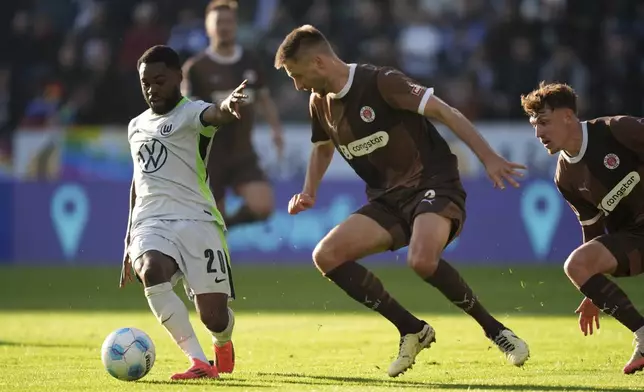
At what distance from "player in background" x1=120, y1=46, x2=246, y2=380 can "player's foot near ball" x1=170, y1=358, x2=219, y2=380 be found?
0.7 inches

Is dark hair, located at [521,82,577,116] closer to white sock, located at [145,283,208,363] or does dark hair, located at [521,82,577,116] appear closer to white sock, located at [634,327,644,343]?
white sock, located at [634,327,644,343]

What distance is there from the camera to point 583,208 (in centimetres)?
738

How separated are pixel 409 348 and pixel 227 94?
589 cm

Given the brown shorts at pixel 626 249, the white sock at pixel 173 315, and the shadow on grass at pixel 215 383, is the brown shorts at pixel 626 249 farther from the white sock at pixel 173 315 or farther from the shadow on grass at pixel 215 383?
the white sock at pixel 173 315

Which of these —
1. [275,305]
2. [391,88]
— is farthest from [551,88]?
[275,305]

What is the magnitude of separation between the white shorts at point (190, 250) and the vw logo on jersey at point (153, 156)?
326 mm

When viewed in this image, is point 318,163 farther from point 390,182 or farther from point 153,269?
point 153,269

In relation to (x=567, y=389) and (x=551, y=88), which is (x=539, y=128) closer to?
(x=551, y=88)

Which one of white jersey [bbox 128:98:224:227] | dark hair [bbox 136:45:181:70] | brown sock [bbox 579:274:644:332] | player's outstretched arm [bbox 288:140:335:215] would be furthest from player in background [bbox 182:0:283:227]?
brown sock [bbox 579:274:644:332]

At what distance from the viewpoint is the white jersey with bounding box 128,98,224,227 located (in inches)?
281

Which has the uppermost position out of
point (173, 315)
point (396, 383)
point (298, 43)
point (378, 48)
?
point (298, 43)

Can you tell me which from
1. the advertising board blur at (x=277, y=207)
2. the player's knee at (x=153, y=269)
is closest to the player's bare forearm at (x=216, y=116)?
the player's knee at (x=153, y=269)

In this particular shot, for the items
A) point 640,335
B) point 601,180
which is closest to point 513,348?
point 640,335

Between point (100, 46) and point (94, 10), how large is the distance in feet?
2.73
